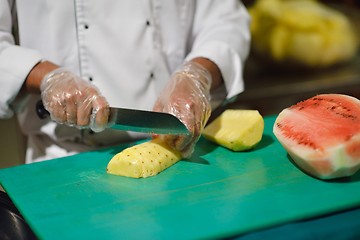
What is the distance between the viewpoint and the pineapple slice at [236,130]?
1.21 m

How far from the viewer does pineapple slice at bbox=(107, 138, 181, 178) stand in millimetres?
1116

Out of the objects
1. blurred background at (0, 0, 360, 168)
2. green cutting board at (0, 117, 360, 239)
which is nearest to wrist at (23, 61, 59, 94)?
green cutting board at (0, 117, 360, 239)

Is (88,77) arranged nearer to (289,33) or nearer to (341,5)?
(289,33)

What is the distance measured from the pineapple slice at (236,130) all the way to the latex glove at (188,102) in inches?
1.9

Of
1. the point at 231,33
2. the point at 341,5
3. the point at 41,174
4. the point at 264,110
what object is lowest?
the point at 264,110

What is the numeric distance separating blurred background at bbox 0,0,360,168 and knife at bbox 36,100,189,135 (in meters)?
1.01

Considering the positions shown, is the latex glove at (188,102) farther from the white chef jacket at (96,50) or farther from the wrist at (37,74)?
the wrist at (37,74)

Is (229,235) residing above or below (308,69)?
above

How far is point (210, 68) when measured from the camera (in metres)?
1.40

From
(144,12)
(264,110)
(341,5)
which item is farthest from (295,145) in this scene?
(341,5)

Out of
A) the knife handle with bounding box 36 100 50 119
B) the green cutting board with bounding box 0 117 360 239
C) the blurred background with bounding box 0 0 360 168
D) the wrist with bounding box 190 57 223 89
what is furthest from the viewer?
the blurred background with bounding box 0 0 360 168

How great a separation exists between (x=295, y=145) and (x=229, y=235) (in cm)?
27

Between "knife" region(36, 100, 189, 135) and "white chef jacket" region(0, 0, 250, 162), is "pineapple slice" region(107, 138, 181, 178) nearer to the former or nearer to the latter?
"knife" region(36, 100, 189, 135)

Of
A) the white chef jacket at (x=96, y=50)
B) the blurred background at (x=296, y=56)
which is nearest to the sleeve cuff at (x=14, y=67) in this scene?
the white chef jacket at (x=96, y=50)
